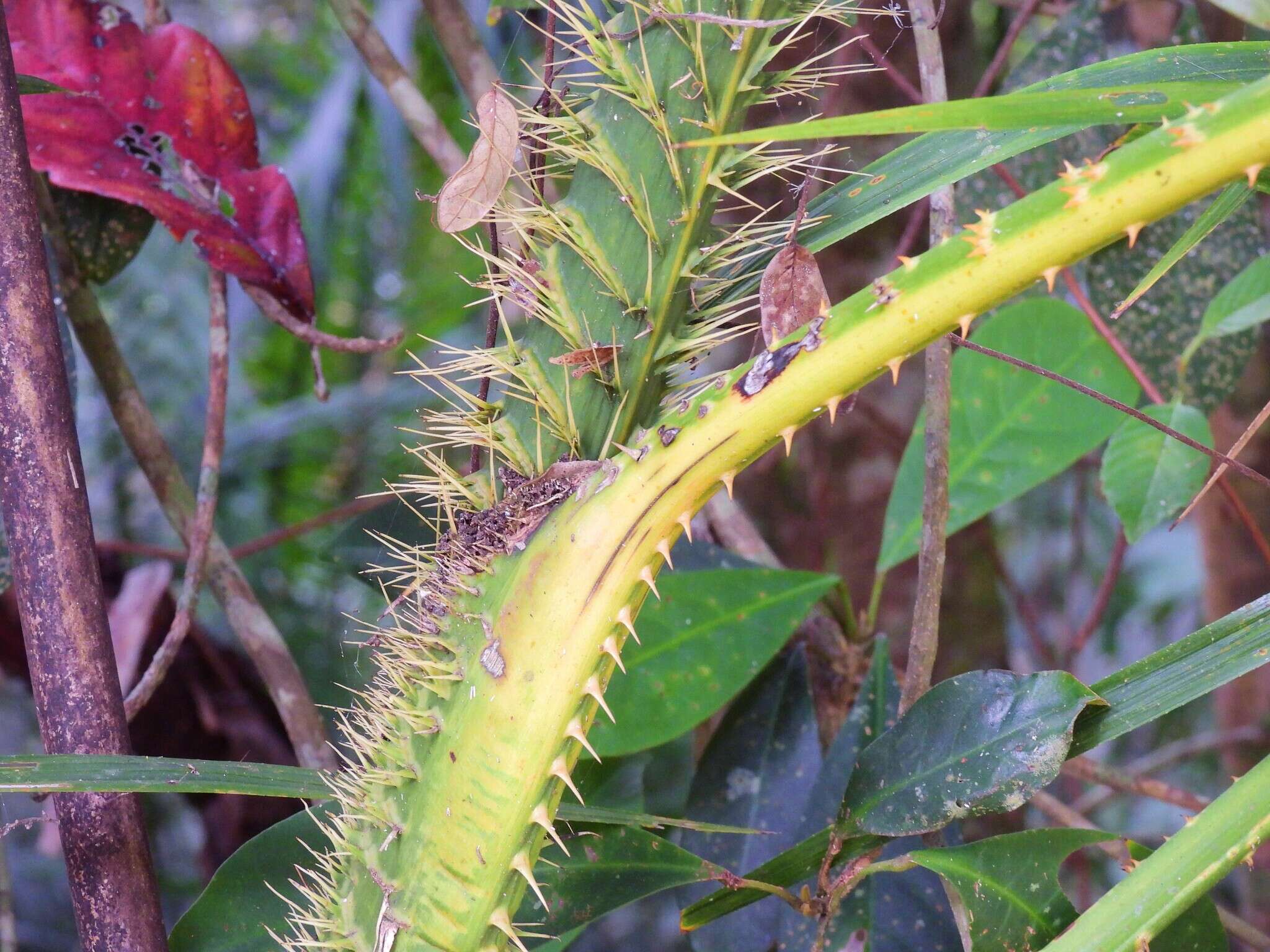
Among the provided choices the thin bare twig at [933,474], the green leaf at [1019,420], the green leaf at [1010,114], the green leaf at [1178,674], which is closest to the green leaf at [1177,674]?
the green leaf at [1178,674]

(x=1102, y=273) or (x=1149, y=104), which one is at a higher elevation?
(x=1149, y=104)

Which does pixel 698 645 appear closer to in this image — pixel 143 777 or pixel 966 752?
pixel 966 752

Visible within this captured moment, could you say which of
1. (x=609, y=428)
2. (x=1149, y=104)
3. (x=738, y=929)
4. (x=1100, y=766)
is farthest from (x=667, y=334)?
(x=1100, y=766)

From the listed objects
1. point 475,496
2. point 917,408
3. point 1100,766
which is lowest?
point 1100,766

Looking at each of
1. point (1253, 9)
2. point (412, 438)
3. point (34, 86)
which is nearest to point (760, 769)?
point (1253, 9)

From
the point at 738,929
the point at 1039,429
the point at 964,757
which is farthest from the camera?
the point at 1039,429

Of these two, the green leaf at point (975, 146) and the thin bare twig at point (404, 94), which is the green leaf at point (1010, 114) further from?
the thin bare twig at point (404, 94)

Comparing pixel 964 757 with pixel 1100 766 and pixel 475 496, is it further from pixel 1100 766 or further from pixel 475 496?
pixel 1100 766
